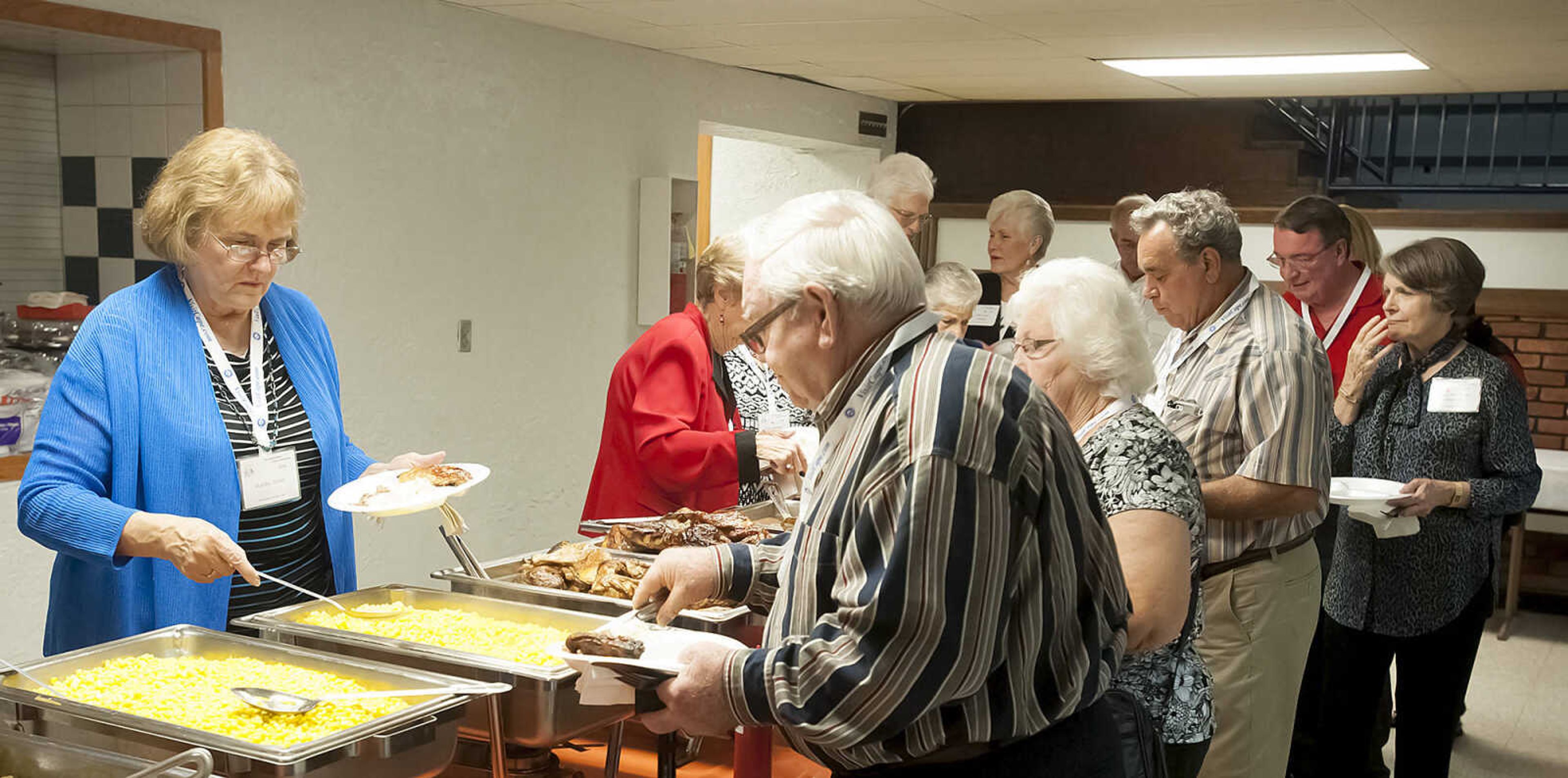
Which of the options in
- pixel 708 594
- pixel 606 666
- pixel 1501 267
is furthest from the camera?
pixel 1501 267

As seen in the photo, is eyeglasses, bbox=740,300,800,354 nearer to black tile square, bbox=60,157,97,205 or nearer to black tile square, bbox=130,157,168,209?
black tile square, bbox=130,157,168,209

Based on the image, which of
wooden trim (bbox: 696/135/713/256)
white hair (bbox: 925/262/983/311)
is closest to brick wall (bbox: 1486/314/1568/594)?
white hair (bbox: 925/262/983/311)

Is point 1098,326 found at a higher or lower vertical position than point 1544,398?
higher

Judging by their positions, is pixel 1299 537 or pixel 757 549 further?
pixel 1299 537

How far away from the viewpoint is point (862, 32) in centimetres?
489

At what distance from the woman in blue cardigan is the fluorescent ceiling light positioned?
4.14 meters

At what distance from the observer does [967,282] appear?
4.20 metres

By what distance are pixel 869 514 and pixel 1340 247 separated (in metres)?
3.20

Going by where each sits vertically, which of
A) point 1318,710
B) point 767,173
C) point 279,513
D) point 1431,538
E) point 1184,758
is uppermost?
point 767,173

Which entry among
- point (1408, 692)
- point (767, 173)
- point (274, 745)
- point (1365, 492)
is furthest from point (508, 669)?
point (767, 173)

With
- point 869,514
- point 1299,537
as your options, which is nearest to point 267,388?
point 869,514

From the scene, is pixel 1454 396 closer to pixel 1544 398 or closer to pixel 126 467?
pixel 126 467

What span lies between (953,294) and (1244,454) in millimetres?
1566

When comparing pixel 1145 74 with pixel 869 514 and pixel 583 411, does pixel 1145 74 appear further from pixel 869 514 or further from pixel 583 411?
pixel 869 514
